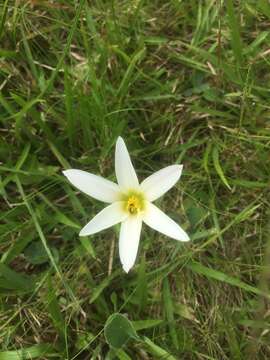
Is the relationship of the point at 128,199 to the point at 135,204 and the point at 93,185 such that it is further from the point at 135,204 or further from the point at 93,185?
the point at 93,185

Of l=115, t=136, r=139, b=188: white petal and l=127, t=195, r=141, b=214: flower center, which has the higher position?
l=115, t=136, r=139, b=188: white petal

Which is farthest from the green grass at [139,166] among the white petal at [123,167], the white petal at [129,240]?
the white petal at [123,167]

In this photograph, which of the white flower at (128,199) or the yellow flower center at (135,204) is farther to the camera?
the yellow flower center at (135,204)

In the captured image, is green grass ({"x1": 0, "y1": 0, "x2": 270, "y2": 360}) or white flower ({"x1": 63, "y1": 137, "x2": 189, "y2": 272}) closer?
white flower ({"x1": 63, "y1": 137, "x2": 189, "y2": 272})

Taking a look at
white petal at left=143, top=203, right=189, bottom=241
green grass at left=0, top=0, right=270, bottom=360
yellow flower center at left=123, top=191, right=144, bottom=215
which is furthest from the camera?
green grass at left=0, top=0, right=270, bottom=360

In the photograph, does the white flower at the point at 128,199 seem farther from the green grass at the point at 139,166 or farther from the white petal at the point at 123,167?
the green grass at the point at 139,166

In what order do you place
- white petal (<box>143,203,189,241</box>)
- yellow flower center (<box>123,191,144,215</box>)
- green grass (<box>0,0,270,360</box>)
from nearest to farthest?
white petal (<box>143,203,189,241</box>), yellow flower center (<box>123,191,144,215</box>), green grass (<box>0,0,270,360</box>)

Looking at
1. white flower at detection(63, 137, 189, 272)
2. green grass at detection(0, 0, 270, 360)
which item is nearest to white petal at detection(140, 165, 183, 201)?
white flower at detection(63, 137, 189, 272)

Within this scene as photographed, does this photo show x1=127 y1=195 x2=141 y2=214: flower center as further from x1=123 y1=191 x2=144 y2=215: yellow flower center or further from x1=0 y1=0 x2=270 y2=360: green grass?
x1=0 y1=0 x2=270 y2=360: green grass
